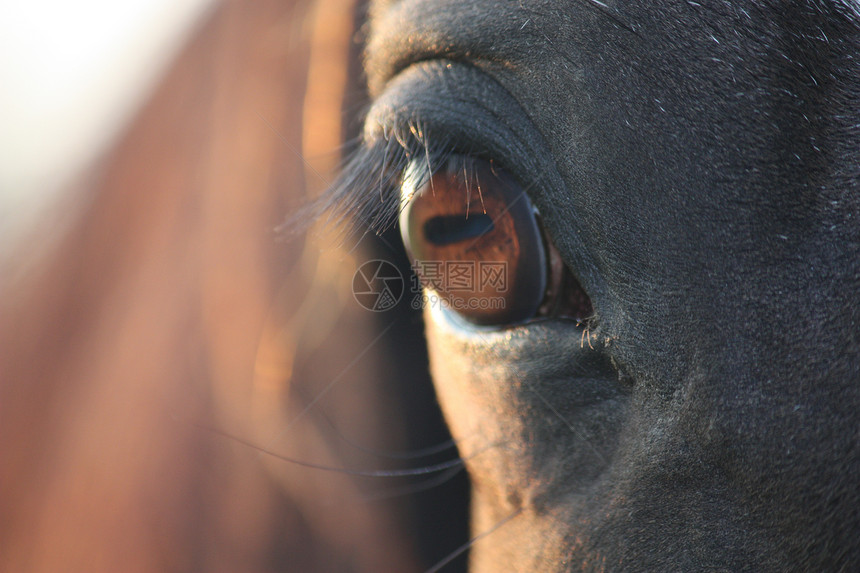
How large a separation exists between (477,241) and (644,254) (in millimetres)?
177

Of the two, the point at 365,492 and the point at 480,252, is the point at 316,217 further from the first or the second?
the point at 365,492

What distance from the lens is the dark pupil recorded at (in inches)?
24.9

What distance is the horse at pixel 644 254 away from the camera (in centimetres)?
46

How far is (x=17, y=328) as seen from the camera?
3.07 feet

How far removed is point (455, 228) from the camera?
2.14 feet

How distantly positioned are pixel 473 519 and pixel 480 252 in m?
0.36

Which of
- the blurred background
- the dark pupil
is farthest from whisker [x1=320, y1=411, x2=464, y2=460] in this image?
the dark pupil

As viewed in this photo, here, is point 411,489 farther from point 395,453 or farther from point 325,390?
point 325,390

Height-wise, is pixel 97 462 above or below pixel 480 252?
below

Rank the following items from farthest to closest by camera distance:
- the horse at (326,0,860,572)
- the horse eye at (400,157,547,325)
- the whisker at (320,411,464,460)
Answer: the whisker at (320,411,464,460)
the horse eye at (400,157,547,325)
the horse at (326,0,860,572)

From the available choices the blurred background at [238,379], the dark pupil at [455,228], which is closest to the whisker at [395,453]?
the blurred background at [238,379]

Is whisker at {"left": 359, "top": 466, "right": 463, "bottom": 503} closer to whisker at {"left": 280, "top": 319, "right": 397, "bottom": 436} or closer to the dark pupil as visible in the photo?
whisker at {"left": 280, "top": 319, "right": 397, "bottom": 436}

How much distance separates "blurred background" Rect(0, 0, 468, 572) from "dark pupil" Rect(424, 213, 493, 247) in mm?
122

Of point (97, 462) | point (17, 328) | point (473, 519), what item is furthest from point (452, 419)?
point (17, 328)
